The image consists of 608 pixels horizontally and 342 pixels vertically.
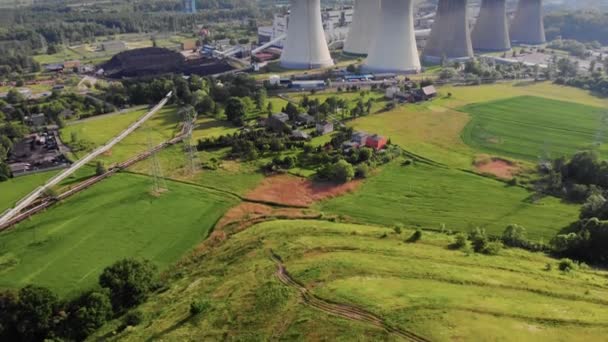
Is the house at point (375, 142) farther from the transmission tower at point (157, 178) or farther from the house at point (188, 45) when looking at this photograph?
the house at point (188, 45)

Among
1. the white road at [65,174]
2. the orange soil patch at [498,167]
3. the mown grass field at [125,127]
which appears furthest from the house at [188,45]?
the orange soil patch at [498,167]

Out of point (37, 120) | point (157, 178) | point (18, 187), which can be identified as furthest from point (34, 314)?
point (37, 120)

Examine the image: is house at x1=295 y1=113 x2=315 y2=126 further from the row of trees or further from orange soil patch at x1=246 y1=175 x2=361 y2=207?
the row of trees

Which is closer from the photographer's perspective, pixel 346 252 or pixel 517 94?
pixel 346 252

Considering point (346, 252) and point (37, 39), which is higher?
point (37, 39)

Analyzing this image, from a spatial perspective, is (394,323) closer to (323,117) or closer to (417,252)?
(417,252)

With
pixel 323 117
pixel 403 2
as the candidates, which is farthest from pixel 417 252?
pixel 403 2

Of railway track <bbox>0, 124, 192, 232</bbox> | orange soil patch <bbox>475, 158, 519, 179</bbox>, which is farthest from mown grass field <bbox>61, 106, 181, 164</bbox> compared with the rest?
orange soil patch <bbox>475, 158, 519, 179</bbox>
